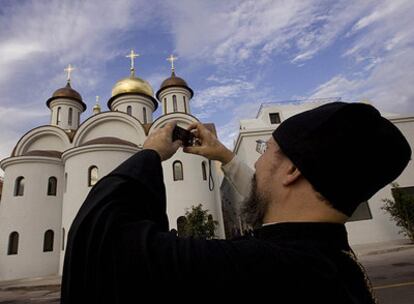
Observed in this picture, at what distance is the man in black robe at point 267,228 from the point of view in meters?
0.67

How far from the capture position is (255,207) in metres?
1.06

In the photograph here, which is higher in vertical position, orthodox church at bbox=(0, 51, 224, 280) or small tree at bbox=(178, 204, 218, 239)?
orthodox church at bbox=(0, 51, 224, 280)

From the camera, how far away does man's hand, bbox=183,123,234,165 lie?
1478 mm

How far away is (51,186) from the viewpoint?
664 inches

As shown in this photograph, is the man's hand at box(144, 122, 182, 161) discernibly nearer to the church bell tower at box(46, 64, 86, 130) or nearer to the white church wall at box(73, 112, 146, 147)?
the white church wall at box(73, 112, 146, 147)

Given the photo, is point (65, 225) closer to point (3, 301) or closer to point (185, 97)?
point (3, 301)

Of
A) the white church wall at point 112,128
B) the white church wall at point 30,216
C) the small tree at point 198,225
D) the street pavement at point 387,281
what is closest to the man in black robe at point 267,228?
the street pavement at point 387,281

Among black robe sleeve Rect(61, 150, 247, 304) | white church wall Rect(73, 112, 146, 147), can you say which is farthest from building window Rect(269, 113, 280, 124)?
black robe sleeve Rect(61, 150, 247, 304)

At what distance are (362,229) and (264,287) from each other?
1773 cm

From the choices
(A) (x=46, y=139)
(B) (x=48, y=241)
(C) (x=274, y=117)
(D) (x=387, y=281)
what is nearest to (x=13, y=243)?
(B) (x=48, y=241)

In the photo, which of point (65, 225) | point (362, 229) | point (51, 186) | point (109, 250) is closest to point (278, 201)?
point (109, 250)

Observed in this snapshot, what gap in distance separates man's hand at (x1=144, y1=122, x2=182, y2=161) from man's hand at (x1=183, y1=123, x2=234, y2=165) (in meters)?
0.33

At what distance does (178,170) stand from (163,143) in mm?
16506

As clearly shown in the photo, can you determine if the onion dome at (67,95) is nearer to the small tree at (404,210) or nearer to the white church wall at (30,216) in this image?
the white church wall at (30,216)
